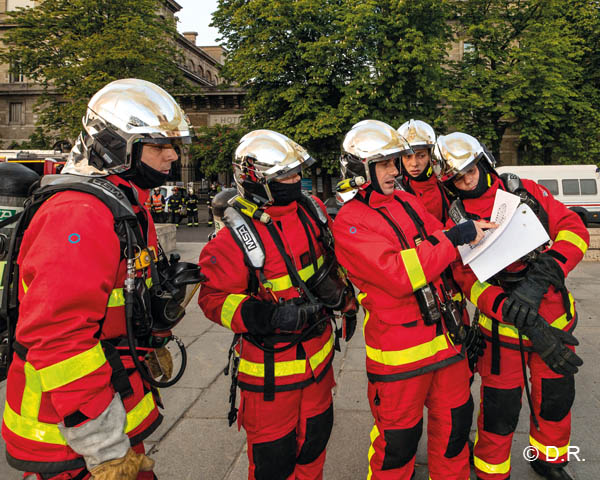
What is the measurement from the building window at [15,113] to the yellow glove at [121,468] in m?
41.6

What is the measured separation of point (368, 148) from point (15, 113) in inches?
1637

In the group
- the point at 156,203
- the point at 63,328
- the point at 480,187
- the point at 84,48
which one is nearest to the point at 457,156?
the point at 480,187

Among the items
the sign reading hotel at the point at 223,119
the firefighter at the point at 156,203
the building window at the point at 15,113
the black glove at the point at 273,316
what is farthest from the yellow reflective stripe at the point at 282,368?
the building window at the point at 15,113

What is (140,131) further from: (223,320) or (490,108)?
(490,108)

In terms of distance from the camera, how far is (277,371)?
239 cm

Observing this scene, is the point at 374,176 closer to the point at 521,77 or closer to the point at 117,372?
the point at 117,372

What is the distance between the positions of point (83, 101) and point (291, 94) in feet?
33.1

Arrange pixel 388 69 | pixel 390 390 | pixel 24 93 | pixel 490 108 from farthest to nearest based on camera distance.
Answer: pixel 24 93 < pixel 490 108 < pixel 388 69 < pixel 390 390

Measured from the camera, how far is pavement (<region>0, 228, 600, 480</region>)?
116 inches

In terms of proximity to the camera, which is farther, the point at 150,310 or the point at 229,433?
the point at 229,433

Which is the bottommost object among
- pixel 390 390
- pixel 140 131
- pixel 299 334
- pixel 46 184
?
→ pixel 390 390

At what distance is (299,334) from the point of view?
2449mm

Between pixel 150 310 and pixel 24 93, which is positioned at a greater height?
pixel 24 93

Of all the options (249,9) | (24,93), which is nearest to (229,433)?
(249,9)
